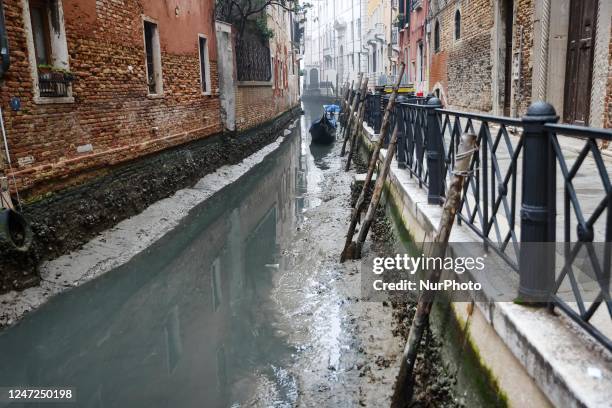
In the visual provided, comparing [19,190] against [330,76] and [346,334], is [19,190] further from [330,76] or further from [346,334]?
[330,76]

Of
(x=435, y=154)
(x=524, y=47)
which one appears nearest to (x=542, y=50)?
(x=524, y=47)

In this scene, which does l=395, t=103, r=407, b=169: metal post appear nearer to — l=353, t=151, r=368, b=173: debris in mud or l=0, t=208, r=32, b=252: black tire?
l=0, t=208, r=32, b=252: black tire

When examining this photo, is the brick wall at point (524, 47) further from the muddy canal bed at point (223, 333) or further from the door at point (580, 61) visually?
the muddy canal bed at point (223, 333)

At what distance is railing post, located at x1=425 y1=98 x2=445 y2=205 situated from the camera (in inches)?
170

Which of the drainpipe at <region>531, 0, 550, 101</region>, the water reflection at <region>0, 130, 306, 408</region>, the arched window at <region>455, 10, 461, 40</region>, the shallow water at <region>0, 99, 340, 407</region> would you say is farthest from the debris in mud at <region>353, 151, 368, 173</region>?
the water reflection at <region>0, 130, 306, 408</region>

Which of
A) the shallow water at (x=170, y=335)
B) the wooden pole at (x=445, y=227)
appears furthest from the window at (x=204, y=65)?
the wooden pole at (x=445, y=227)

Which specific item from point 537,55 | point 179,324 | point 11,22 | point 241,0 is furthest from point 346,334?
point 241,0

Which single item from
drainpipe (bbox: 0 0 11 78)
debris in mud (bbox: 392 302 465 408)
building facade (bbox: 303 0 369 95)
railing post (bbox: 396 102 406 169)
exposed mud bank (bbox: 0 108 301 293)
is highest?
building facade (bbox: 303 0 369 95)

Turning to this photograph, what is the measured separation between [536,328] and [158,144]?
782 cm

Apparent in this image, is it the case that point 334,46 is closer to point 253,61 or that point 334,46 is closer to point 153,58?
point 253,61

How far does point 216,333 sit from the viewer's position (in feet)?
15.4

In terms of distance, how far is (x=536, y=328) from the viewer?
6.98 ft

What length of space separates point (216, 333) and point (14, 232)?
2111mm

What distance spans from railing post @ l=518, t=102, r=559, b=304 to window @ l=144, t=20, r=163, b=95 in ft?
26.0
